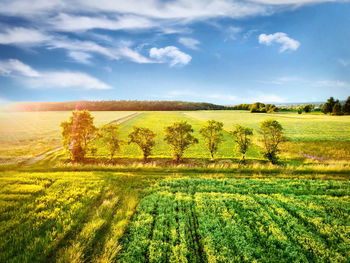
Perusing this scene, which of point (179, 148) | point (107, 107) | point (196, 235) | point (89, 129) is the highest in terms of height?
point (107, 107)

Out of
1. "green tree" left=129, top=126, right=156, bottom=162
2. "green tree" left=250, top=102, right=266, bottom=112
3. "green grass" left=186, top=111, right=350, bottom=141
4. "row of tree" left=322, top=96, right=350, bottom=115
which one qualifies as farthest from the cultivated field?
"green tree" left=250, top=102, right=266, bottom=112

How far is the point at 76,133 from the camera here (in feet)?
80.7

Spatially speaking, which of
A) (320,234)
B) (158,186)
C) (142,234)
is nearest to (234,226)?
(320,234)

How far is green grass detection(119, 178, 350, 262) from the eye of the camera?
8.60 m

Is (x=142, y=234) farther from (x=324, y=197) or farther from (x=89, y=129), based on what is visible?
(x=89, y=129)

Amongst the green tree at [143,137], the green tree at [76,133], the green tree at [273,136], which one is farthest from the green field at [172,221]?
the green tree at [143,137]

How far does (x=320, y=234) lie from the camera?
10016 mm

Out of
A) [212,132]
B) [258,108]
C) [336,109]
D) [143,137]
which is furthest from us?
[258,108]

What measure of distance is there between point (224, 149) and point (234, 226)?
927 inches

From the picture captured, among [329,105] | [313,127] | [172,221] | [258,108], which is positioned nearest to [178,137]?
[172,221]

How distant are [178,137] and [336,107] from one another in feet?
430

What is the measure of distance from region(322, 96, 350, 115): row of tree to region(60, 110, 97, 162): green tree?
142 metres

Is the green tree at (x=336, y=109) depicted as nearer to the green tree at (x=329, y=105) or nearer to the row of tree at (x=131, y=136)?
the green tree at (x=329, y=105)

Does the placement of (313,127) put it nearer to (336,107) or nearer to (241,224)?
(241,224)
